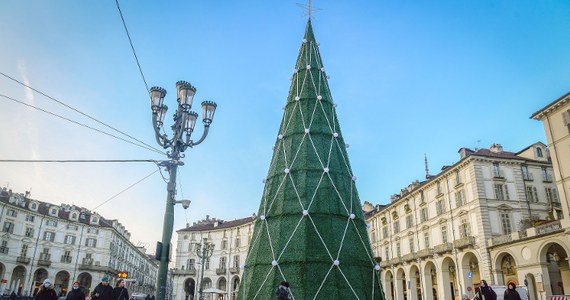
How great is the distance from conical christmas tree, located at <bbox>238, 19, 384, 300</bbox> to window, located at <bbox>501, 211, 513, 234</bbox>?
2863 centimetres

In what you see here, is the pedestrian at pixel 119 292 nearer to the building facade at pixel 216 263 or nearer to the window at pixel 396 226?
the window at pixel 396 226

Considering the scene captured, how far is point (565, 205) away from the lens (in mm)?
25547

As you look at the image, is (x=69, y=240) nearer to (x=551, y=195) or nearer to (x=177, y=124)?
(x=177, y=124)

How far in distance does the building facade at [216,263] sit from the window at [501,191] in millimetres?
38542

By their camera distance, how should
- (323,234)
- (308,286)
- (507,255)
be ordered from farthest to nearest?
(507,255), (323,234), (308,286)

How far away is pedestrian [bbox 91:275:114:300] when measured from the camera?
8.90 meters

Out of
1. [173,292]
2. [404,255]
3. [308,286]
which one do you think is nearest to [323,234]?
[308,286]

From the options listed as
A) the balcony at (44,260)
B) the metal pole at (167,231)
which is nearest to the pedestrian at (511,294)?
Result: the metal pole at (167,231)

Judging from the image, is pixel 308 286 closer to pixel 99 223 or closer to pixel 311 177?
pixel 311 177

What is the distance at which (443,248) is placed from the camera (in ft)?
118

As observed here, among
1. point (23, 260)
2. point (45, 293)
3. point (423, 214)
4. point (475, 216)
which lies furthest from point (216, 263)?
point (45, 293)

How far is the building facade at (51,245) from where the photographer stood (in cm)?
5266

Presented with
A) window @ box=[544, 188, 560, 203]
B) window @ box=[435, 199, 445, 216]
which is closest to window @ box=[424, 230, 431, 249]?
window @ box=[435, 199, 445, 216]

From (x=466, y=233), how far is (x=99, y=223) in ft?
187
